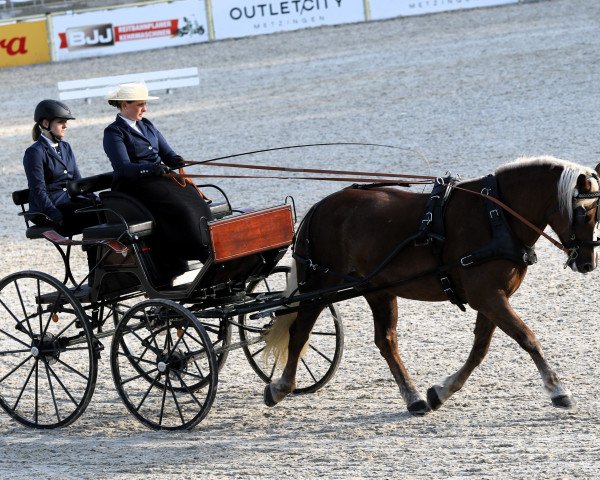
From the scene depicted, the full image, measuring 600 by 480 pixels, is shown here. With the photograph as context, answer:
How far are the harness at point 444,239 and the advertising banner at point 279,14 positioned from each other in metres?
19.5

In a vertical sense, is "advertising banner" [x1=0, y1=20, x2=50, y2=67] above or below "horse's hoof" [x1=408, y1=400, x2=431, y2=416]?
above

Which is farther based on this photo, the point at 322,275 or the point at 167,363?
→ the point at 322,275

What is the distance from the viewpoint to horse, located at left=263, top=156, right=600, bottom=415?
19.4 feet

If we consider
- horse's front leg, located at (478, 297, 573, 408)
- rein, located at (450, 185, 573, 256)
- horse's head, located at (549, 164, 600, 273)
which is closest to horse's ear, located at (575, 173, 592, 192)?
horse's head, located at (549, 164, 600, 273)

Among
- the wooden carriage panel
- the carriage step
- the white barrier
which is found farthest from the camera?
the white barrier

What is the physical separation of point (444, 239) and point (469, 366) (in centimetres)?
75

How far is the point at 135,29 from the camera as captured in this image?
1011 inches

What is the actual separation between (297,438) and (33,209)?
7.27 ft

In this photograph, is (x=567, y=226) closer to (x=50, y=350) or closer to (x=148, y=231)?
(x=148, y=231)

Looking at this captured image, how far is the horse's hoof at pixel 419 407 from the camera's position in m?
6.45

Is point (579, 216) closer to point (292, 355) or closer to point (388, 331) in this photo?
point (388, 331)

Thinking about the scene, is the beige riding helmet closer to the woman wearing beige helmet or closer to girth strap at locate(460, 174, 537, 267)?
the woman wearing beige helmet

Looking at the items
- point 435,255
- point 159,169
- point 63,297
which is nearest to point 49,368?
point 63,297

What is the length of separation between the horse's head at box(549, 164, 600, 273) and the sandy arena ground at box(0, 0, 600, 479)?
86 centimetres
